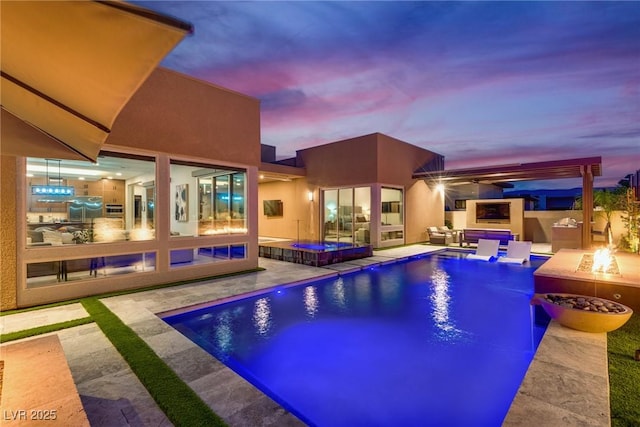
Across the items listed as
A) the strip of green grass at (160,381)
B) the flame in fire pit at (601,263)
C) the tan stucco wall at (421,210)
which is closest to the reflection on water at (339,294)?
the strip of green grass at (160,381)

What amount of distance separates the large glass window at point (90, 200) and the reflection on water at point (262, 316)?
3108 millimetres

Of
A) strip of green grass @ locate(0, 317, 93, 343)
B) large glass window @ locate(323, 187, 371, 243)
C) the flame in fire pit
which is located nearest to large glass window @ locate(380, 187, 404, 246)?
large glass window @ locate(323, 187, 371, 243)

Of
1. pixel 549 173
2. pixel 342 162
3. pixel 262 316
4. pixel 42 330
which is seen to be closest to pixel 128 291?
pixel 42 330

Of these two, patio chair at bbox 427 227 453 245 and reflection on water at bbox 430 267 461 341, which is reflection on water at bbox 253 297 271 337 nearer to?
reflection on water at bbox 430 267 461 341

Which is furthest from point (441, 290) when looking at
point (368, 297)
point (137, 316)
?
point (137, 316)

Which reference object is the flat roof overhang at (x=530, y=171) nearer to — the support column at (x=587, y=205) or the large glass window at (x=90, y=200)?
the support column at (x=587, y=205)

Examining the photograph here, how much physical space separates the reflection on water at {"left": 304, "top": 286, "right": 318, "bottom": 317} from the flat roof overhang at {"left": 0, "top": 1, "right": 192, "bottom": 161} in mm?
4519

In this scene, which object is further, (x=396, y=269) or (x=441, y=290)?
(x=396, y=269)

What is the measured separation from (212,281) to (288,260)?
3289 mm

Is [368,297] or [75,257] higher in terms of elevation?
[75,257]

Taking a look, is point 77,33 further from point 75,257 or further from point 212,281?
point 212,281

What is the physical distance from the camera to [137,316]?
4.67 m

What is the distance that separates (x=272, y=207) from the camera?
17281mm

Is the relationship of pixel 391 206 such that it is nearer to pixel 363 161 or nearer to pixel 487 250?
pixel 363 161
